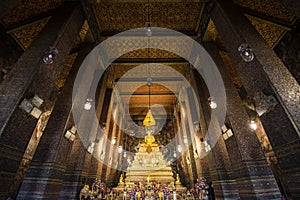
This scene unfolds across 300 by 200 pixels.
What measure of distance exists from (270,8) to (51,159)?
8245mm

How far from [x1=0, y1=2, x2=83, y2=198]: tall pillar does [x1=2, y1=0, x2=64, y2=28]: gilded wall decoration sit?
4.02 feet

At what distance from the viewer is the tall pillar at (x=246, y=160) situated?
3896mm

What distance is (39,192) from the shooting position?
4.13m

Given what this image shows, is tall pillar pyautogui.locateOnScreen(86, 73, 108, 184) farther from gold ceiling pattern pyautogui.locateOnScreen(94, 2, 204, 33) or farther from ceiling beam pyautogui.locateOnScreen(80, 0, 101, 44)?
gold ceiling pattern pyautogui.locateOnScreen(94, 2, 204, 33)

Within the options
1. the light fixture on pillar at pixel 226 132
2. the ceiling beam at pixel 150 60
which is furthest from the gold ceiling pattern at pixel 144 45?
the light fixture on pillar at pixel 226 132

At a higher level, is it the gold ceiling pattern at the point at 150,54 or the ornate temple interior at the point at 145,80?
the gold ceiling pattern at the point at 150,54

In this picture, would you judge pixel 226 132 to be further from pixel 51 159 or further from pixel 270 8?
pixel 51 159

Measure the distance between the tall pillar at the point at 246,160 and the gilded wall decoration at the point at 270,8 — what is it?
9.50ft

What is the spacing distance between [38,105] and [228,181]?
20.1 feet

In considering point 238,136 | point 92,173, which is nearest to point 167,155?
point 92,173

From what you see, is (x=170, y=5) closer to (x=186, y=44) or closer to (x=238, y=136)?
(x=186, y=44)

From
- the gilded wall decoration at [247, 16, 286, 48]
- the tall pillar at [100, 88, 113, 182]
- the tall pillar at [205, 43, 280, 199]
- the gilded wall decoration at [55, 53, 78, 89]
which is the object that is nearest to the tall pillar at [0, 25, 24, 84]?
the gilded wall decoration at [55, 53, 78, 89]

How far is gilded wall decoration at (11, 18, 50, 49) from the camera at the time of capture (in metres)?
5.97

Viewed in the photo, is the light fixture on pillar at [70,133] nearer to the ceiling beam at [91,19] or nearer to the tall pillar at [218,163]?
the ceiling beam at [91,19]
